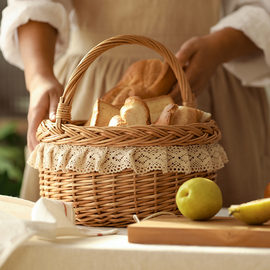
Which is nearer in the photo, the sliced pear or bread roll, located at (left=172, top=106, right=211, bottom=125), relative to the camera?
the sliced pear

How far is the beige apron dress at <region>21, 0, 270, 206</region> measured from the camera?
1174mm

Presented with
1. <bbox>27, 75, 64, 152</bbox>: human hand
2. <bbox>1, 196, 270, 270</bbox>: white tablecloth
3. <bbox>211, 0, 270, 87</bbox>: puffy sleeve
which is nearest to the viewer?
<bbox>1, 196, 270, 270</bbox>: white tablecloth

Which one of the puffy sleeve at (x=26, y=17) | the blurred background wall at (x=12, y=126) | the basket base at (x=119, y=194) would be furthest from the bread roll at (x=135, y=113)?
the blurred background wall at (x=12, y=126)

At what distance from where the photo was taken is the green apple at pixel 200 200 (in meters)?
0.52

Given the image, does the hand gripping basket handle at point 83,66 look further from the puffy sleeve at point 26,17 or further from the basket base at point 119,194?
the puffy sleeve at point 26,17

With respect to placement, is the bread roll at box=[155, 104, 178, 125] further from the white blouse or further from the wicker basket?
the white blouse

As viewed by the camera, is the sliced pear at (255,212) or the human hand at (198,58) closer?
the sliced pear at (255,212)

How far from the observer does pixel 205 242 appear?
452mm

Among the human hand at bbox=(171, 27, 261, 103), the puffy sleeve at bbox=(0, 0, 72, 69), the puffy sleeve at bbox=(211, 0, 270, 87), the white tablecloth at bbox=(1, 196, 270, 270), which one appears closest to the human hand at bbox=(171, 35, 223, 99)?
the human hand at bbox=(171, 27, 261, 103)

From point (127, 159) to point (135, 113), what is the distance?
0.11 metres

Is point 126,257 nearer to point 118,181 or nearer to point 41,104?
point 118,181

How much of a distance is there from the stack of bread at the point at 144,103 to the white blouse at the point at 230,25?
29cm

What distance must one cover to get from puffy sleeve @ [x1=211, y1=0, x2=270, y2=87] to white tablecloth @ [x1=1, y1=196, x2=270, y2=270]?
798 mm

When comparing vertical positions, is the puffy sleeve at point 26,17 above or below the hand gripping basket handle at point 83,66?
above
